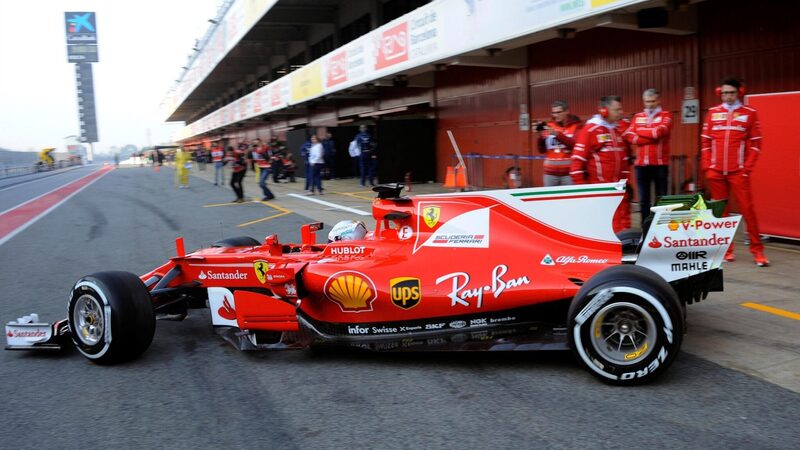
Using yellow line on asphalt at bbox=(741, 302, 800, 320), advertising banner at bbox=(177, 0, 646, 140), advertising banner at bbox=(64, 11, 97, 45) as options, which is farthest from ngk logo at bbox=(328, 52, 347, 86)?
advertising banner at bbox=(64, 11, 97, 45)

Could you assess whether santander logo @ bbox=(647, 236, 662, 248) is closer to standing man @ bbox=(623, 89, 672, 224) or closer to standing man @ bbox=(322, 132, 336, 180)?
standing man @ bbox=(623, 89, 672, 224)

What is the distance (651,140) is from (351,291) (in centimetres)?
475

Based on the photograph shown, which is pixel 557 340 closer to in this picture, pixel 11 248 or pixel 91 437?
pixel 91 437

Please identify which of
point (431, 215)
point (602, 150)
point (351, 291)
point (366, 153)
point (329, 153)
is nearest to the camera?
point (351, 291)

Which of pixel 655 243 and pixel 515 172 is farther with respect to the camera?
pixel 515 172

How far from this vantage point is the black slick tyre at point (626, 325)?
143 inches

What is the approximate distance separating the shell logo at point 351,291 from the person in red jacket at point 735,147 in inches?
160

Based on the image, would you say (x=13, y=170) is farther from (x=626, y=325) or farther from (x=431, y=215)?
(x=626, y=325)

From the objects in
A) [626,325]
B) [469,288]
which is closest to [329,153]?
[469,288]

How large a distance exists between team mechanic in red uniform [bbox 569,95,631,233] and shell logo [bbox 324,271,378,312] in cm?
382

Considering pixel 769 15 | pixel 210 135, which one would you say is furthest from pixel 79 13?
pixel 769 15


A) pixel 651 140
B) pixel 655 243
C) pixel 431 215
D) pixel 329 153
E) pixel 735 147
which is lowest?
pixel 655 243

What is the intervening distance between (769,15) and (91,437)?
32.3 feet

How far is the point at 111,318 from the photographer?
4.53 meters
